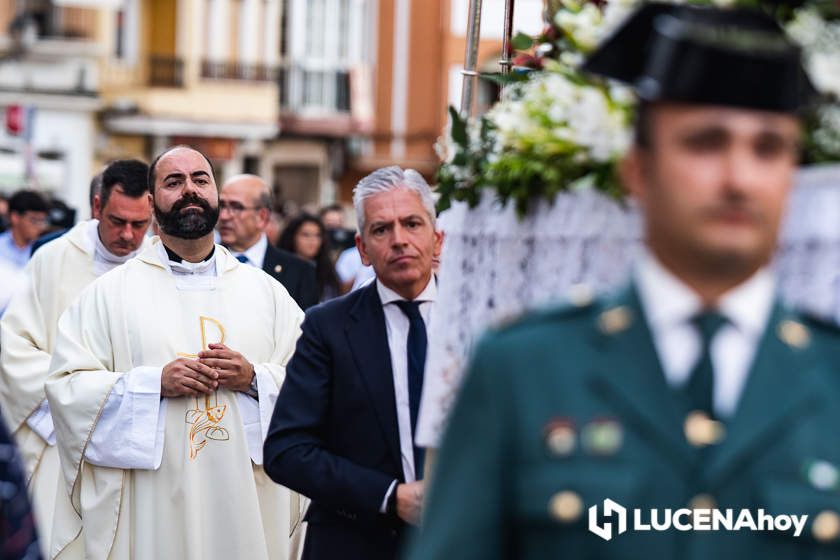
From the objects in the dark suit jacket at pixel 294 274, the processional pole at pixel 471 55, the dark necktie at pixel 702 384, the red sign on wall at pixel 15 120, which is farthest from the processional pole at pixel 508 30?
the red sign on wall at pixel 15 120

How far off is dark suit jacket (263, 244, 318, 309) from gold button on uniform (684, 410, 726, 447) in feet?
22.3

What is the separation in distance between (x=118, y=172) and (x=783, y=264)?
5.07 metres

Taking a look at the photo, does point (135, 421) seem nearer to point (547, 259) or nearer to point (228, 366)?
point (228, 366)

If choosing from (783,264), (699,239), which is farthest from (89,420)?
(699,239)

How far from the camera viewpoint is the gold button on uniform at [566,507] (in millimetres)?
2824

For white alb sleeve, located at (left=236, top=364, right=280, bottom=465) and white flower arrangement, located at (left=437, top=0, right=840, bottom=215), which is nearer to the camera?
white flower arrangement, located at (left=437, top=0, right=840, bottom=215)

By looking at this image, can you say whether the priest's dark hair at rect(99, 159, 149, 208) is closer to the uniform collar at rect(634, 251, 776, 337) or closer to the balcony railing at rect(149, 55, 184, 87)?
the uniform collar at rect(634, 251, 776, 337)

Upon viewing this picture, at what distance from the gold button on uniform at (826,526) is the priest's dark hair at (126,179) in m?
5.53

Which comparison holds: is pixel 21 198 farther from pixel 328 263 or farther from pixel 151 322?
pixel 151 322

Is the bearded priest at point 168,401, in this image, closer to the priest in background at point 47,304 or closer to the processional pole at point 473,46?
the priest in background at point 47,304

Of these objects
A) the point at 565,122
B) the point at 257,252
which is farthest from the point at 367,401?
the point at 257,252

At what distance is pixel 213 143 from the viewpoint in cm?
3231

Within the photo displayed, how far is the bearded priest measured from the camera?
682 cm

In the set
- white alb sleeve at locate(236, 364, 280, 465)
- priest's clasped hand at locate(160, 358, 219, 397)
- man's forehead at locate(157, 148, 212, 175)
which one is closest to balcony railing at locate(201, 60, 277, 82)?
man's forehead at locate(157, 148, 212, 175)
